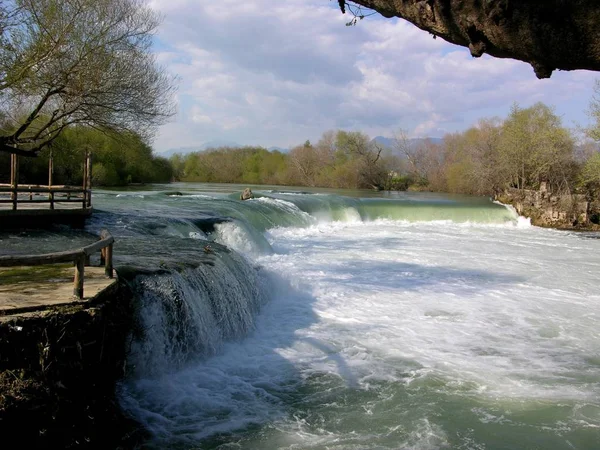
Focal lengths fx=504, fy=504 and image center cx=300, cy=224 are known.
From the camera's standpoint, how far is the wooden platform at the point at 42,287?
4.63m

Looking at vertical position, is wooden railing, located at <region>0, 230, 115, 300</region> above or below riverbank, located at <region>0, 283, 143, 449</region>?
above

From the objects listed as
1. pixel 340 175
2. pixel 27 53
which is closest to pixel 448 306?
pixel 27 53

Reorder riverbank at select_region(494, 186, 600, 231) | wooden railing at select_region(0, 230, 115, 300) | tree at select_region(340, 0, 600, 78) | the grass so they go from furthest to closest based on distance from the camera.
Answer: riverbank at select_region(494, 186, 600, 231)
the grass
wooden railing at select_region(0, 230, 115, 300)
tree at select_region(340, 0, 600, 78)

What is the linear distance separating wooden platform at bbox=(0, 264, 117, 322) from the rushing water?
0.83m

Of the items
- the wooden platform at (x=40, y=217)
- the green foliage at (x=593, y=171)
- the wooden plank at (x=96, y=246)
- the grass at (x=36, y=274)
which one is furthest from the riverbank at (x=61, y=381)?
the green foliage at (x=593, y=171)

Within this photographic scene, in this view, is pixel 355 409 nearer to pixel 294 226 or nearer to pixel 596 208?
pixel 294 226

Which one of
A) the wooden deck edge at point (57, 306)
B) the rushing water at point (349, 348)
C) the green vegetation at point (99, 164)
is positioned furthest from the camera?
the green vegetation at point (99, 164)

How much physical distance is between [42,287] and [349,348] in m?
4.29

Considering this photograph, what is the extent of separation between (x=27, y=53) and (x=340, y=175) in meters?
45.7

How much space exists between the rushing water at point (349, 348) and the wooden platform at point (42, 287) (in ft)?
2.74

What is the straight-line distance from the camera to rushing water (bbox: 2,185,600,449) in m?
→ 5.34

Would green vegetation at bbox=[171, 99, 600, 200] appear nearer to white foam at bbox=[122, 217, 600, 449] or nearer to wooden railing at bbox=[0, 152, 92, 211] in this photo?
white foam at bbox=[122, 217, 600, 449]

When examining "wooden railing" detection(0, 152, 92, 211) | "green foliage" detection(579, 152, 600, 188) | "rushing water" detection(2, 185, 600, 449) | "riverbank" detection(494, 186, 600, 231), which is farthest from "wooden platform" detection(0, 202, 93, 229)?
"green foliage" detection(579, 152, 600, 188)

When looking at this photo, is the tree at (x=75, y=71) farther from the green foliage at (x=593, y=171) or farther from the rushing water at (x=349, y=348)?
the green foliage at (x=593, y=171)
